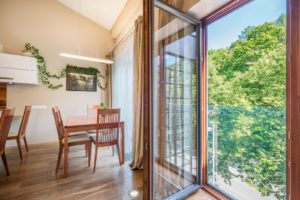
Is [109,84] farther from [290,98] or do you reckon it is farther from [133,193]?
[290,98]

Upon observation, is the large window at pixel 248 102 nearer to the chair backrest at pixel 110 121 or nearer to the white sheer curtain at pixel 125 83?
the chair backrest at pixel 110 121

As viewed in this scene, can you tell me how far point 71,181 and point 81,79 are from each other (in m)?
3.01

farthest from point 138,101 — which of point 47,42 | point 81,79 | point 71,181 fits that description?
point 47,42

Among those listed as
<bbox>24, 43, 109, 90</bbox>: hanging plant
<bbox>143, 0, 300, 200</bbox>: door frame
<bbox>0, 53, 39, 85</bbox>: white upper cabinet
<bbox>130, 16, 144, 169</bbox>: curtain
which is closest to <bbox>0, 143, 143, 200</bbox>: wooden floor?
<bbox>130, 16, 144, 169</bbox>: curtain

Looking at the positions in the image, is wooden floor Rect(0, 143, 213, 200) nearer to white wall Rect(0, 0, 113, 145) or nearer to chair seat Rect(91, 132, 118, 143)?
chair seat Rect(91, 132, 118, 143)

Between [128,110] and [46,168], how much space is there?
1.83 m

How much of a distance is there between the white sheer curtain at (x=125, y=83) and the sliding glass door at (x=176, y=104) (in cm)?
138

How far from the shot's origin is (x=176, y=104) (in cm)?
193

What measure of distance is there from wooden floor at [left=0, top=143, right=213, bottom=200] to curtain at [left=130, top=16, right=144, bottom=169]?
0.72 ft

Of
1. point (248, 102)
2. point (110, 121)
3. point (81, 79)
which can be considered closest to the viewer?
point (248, 102)

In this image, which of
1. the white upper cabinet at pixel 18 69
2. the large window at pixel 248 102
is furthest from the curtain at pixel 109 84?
the large window at pixel 248 102

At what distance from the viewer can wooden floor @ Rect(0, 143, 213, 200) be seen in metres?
1.83

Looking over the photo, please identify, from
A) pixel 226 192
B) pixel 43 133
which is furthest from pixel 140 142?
pixel 43 133

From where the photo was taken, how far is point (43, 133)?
3982 millimetres
